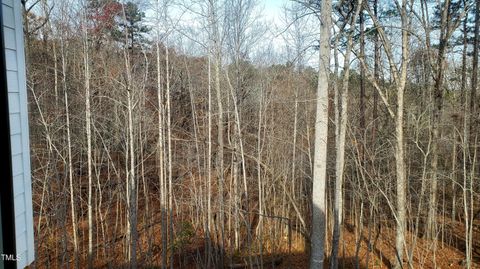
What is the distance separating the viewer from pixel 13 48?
6.15ft

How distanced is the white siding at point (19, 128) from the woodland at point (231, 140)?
4839 mm

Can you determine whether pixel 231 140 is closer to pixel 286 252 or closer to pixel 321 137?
pixel 286 252

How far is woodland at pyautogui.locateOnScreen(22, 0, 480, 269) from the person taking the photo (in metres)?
7.55

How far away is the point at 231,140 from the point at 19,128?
8.85 meters

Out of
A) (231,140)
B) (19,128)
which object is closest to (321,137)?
(19,128)

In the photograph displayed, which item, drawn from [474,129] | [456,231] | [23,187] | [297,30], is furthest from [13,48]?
[456,231]

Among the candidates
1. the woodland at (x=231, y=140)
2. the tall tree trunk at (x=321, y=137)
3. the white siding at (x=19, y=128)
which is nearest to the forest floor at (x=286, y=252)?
the woodland at (x=231, y=140)

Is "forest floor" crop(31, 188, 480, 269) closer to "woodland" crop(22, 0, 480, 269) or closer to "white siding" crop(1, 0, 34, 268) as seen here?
"woodland" crop(22, 0, 480, 269)

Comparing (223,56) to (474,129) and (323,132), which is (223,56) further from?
(474,129)

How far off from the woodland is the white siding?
15.9 feet

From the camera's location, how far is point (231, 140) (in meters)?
10.7

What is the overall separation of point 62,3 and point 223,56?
12.8ft

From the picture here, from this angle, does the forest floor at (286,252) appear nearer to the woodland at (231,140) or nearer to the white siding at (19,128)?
the woodland at (231,140)

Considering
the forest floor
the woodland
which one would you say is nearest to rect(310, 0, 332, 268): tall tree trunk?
the woodland
